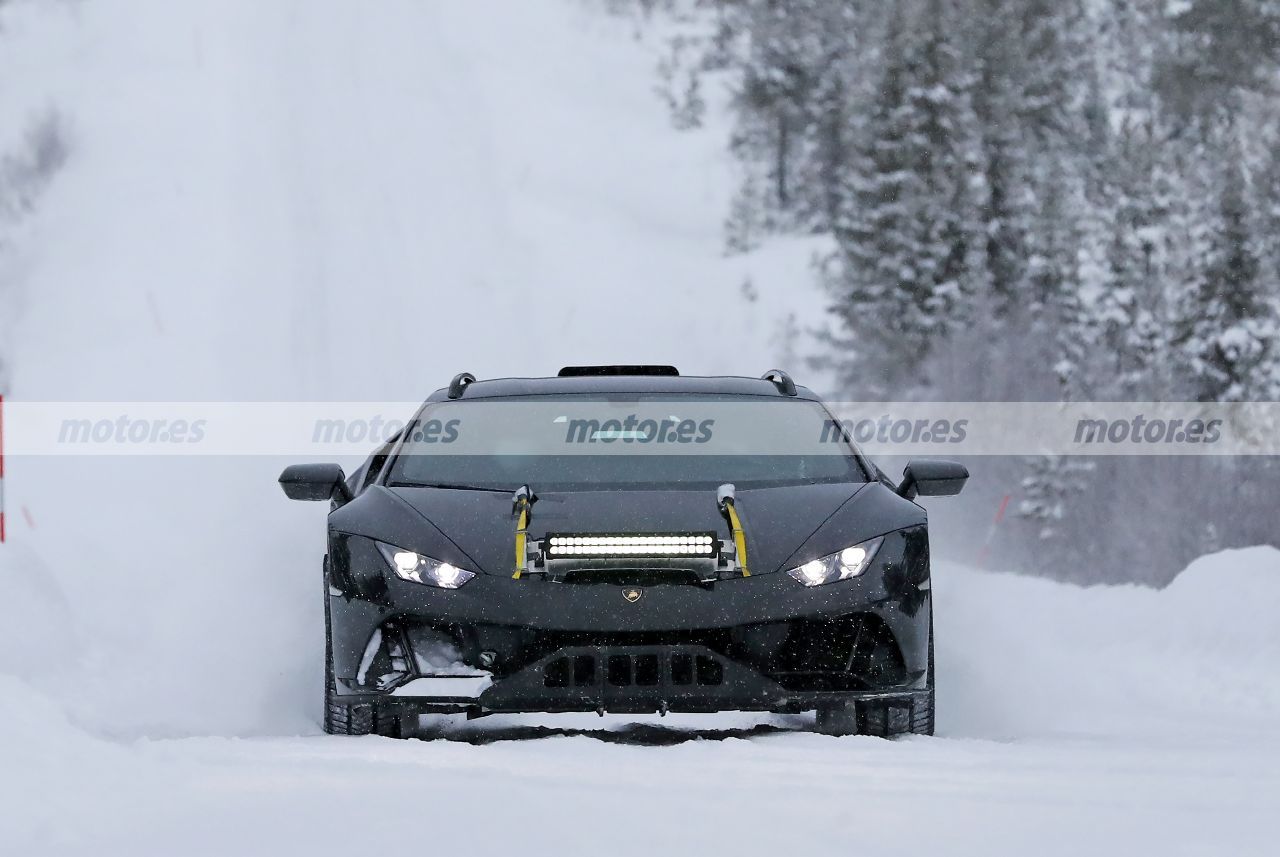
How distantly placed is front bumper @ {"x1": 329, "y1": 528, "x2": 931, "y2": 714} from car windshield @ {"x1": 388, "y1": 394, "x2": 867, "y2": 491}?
82 cm

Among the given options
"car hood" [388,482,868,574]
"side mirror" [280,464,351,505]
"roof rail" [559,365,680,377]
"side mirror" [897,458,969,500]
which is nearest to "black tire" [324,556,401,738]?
"car hood" [388,482,868,574]

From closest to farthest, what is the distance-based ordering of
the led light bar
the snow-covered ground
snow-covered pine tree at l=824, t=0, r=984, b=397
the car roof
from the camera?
1. the snow-covered ground
2. the led light bar
3. the car roof
4. snow-covered pine tree at l=824, t=0, r=984, b=397

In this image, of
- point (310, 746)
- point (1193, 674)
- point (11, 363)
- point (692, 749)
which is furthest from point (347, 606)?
point (11, 363)

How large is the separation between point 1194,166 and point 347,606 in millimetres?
44688

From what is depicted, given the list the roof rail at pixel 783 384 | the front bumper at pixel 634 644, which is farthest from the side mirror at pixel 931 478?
the front bumper at pixel 634 644

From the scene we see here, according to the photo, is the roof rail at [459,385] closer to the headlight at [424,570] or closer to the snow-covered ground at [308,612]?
the snow-covered ground at [308,612]

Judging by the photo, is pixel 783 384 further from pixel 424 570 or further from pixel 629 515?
pixel 424 570

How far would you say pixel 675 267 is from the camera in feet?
219

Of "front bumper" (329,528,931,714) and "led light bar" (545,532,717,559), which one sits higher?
Answer: "led light bar" (545,532,717,559)

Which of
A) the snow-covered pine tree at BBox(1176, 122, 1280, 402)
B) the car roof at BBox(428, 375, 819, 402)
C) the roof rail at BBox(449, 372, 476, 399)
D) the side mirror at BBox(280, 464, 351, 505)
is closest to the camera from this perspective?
the side mirror at BBox(280, 464, 351, 505)

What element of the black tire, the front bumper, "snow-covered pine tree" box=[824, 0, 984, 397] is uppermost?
"snow-covered pine tree" box=[824, 0, 984, 397]

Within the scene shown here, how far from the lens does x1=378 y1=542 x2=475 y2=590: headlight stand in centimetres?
600

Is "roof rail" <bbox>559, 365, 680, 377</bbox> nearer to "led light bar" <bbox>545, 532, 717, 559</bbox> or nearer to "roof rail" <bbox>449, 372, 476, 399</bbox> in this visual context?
"roof rail" <bbox>449, 372, 476, 399</bbox>

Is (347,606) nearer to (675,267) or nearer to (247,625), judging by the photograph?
(247,625)
